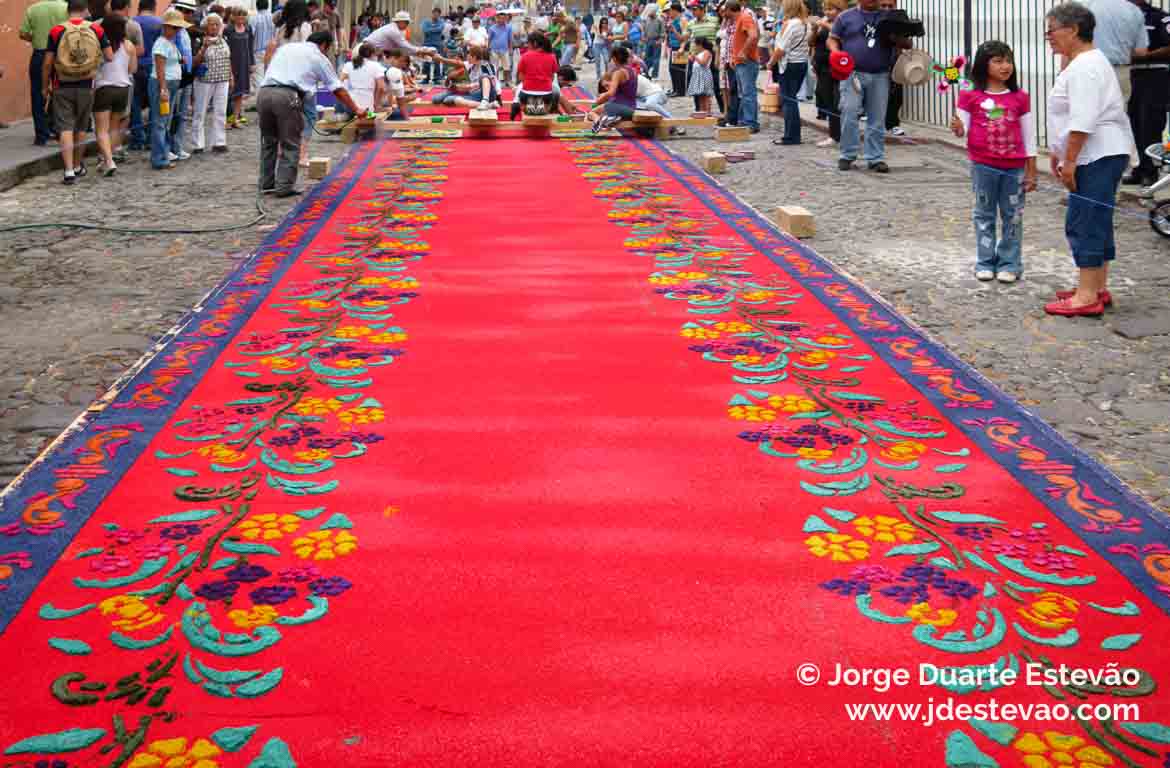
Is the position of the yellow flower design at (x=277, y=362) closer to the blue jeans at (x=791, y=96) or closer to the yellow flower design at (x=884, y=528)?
the yellow flower design at (x=884, y=528)

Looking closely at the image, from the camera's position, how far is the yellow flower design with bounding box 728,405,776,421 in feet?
16.4

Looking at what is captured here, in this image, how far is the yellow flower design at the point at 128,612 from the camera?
3.36 meters

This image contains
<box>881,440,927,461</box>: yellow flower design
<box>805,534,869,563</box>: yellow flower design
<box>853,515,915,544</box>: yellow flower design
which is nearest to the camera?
<box>805,534,869,563</box>: yellow flower design

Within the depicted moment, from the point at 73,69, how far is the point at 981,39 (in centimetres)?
969

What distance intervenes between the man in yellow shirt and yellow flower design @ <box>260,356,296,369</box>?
9.43 metres

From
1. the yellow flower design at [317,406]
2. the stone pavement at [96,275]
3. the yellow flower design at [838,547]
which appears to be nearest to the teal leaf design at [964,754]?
the yellow flower design at [838,547]

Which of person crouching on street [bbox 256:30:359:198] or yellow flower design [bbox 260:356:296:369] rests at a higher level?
person crouching on street [bbox 256:30:359:198]

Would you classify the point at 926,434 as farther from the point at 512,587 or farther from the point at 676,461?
the point at 512,587

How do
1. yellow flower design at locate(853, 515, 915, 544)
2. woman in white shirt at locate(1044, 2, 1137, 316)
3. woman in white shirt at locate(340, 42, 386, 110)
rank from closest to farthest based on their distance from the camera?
yellow flower design at locate(853, 515, 915, 544) → woman in white shirt at locate(1044, 2, 1137, 316) → woman in white shirt at locate(340, 42, 386, 110)

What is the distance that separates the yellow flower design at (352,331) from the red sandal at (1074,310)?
3.51 meters

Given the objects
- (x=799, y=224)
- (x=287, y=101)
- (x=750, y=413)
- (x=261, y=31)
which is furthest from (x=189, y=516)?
(x=261, y=31)

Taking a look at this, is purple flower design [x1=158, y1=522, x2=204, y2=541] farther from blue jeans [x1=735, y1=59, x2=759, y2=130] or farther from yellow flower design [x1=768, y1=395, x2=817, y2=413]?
blue jeans [x1=735, y1=59, x2=759, y2=130]

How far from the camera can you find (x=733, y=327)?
6.39 m

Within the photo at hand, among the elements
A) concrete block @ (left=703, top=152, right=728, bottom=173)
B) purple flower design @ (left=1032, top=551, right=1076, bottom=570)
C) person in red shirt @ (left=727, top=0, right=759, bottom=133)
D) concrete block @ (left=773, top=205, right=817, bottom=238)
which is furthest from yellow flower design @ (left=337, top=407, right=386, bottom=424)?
person in red shirt @ (left=727, top=0, right=759, bottom=133)
